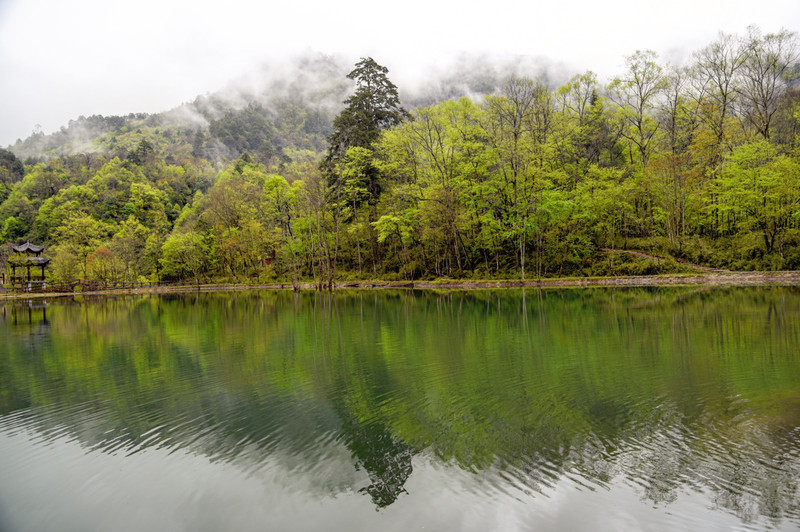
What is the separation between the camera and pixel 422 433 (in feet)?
24.6

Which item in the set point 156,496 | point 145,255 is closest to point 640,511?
point 156,496

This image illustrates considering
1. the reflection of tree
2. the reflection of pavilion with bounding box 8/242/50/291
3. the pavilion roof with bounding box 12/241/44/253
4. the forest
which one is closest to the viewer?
the reflection of tree

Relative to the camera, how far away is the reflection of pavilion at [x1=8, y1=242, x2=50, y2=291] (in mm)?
58812

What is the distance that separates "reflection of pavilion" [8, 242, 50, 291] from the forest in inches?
79.3

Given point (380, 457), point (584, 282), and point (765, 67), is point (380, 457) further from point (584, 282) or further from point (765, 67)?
point (765, 67)

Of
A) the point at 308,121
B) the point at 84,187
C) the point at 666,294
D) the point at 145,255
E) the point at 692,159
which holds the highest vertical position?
the point at 308,121

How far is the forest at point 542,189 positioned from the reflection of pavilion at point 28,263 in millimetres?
2014

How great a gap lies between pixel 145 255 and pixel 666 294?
208 ft

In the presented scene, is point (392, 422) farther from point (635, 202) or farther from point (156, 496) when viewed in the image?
point (635, 202)

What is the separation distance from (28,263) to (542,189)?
2481 inches

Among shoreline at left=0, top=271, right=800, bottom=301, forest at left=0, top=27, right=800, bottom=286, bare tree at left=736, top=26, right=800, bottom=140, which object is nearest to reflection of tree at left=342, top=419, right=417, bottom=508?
shoreline at left=0, top=271, right=800, bottom=301

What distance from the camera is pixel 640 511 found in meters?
4.93

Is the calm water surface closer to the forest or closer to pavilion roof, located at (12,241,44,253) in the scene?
the forest

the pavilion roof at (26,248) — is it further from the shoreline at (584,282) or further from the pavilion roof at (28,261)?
the shoreline at (584,282)
